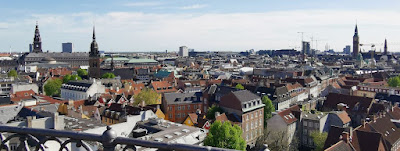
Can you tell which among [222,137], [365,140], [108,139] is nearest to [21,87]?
[222,137]

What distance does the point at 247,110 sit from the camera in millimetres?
36562

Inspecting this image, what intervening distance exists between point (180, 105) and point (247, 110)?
10.5 meters

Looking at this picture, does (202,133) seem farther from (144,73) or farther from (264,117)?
(144,73)

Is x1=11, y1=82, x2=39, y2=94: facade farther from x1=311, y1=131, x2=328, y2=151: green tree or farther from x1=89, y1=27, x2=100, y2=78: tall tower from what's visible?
x1=311, y1=131, x2=328, y2=151: green tree

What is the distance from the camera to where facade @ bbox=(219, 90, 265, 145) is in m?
36.2

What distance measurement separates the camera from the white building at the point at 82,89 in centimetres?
5278

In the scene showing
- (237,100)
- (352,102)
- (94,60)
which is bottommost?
(352,102)

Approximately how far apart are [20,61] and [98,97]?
100148 millimetres

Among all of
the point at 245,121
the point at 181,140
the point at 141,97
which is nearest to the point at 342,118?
the point at 245,121

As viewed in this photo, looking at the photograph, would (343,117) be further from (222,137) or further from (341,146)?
(222,137)

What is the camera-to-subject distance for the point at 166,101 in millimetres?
42938

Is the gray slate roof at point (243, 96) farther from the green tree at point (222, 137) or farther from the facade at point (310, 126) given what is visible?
the green tree at point (222, 137)

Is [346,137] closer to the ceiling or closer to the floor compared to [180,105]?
closer to the floor

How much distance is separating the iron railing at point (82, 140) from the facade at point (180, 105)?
126ft
